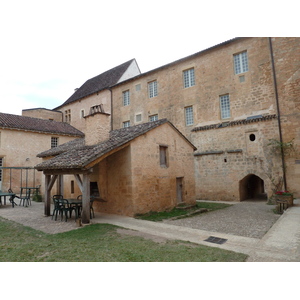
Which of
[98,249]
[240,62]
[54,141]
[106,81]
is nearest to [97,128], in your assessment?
[98,249]

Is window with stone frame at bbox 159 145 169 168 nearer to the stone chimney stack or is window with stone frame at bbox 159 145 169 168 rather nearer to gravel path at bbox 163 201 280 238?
the stone chimney stack

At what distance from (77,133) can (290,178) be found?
19948 millimetres

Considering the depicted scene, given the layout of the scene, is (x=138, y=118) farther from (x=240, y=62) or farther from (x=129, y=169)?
(x=129, y=169)

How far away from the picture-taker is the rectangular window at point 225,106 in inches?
608

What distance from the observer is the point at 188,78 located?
17.5 meters

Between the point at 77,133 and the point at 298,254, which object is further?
the point at 77,133

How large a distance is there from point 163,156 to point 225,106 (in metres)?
7.46

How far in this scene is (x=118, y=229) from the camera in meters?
6.86

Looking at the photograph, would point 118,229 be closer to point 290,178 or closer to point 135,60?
point 290,178

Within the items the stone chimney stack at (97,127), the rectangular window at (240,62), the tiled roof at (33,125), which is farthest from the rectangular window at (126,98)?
the stone chimney stack at (97,127)

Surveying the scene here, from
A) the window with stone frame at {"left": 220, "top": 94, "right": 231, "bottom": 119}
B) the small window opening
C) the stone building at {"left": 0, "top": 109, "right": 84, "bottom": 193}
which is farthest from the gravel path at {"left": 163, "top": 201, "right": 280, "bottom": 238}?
the stone building at {"left": 0, "top": 109, "right": 84, "bottom": 193}

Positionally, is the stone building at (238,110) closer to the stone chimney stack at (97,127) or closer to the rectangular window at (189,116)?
the rectangular window at (189,116)

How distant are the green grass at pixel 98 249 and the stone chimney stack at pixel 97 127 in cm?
454

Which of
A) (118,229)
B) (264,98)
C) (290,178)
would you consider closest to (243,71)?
(264,98)
